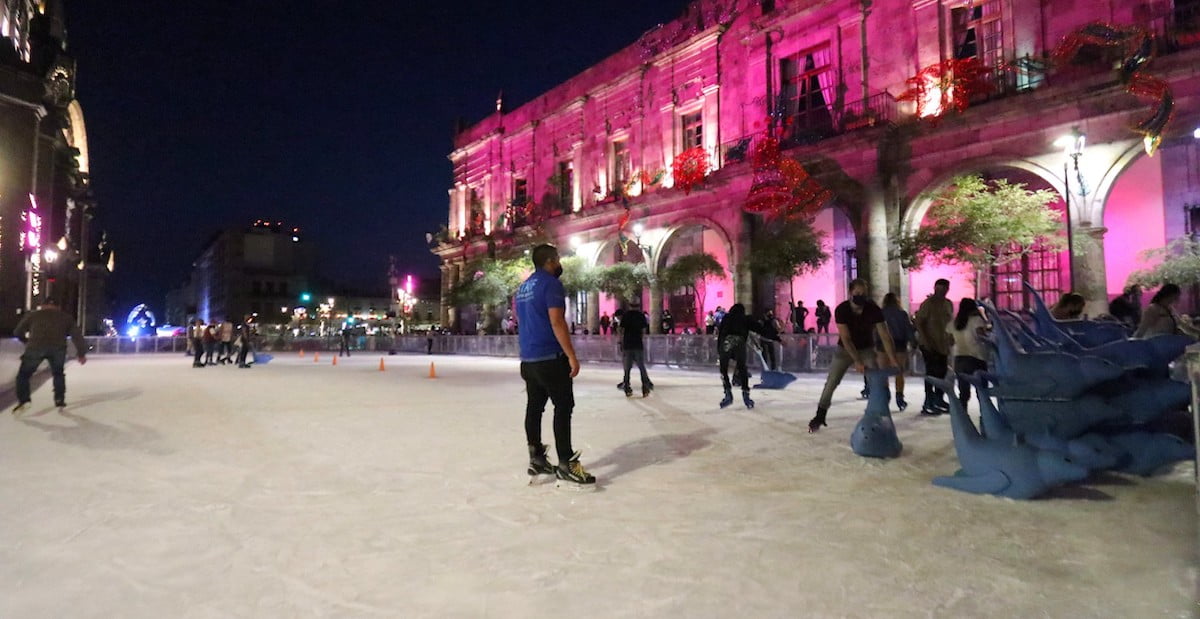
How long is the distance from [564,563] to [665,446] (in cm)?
336

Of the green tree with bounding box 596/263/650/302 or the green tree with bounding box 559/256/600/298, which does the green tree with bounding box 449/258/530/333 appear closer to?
the green tree with bounding box 559/256/600/298

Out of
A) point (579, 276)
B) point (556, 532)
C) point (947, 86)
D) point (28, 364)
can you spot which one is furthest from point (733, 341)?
point (579, 276)

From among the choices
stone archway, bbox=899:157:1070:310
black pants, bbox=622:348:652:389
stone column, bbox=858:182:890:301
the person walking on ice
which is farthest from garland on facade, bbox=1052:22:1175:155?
the person walking on ice

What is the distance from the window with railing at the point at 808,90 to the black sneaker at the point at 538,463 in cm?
2020

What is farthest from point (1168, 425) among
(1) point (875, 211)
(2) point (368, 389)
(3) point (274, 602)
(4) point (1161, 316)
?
(1) point (875, 211)

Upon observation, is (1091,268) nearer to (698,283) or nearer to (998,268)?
(998,268)

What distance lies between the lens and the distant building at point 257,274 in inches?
3440

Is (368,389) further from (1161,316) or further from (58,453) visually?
(1161,316)

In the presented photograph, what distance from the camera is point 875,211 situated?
800 inches

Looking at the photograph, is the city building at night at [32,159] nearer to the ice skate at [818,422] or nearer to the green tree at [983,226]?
the ice skate at [818,422]

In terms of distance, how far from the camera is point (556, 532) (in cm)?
375

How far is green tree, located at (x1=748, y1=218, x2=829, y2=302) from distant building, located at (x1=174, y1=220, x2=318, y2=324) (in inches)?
2882

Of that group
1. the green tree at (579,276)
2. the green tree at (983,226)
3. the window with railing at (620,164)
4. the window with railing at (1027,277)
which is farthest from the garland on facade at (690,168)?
the window with railing at (1027,277)

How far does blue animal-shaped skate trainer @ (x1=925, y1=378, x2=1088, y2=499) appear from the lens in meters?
4.37
